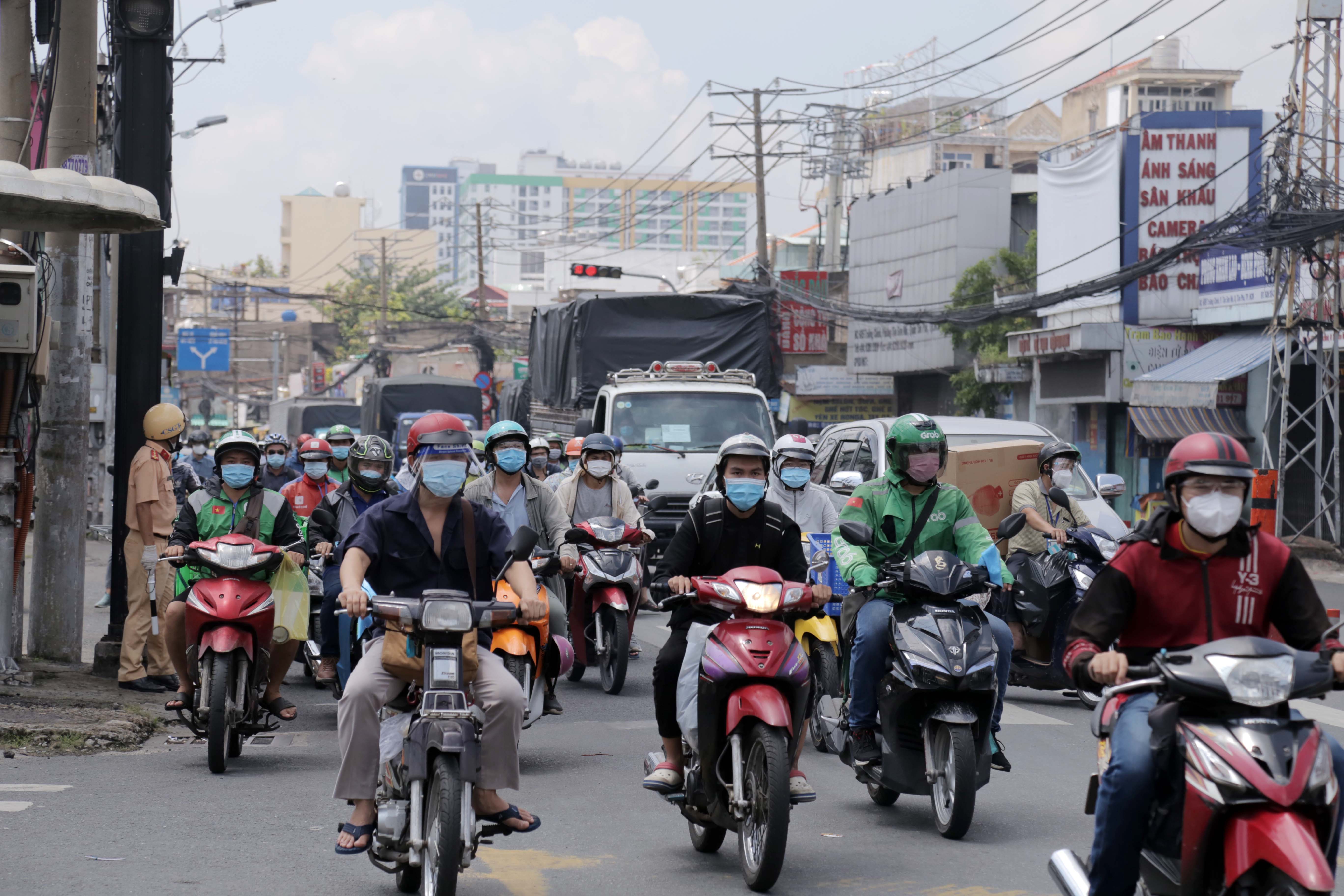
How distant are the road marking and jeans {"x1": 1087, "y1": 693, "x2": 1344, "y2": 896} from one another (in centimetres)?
535

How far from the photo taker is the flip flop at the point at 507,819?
5.28 m

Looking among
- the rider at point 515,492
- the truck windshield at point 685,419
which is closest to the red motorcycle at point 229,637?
the rider at point 515,492

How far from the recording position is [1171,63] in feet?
263

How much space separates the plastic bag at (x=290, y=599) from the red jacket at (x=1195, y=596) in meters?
4.87

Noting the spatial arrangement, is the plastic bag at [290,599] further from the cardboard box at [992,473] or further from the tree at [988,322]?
the tree at [988,322]

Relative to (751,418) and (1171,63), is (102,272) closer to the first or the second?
(751,418)

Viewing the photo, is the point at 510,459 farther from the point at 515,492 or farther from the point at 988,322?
the point at 988,322

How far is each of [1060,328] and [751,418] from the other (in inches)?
586

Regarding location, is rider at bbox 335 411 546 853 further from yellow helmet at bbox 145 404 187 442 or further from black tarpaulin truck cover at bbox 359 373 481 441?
black tarpaulin truck cover at bbox 359 373 481 441

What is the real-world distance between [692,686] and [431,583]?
1.06 metres

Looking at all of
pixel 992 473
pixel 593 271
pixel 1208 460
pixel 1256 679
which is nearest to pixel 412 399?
pixel 593 271

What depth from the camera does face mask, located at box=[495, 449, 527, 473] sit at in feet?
32.2

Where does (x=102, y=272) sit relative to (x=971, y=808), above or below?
above

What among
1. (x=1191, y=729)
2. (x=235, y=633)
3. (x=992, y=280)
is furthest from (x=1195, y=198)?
(x=1191, y=729)
